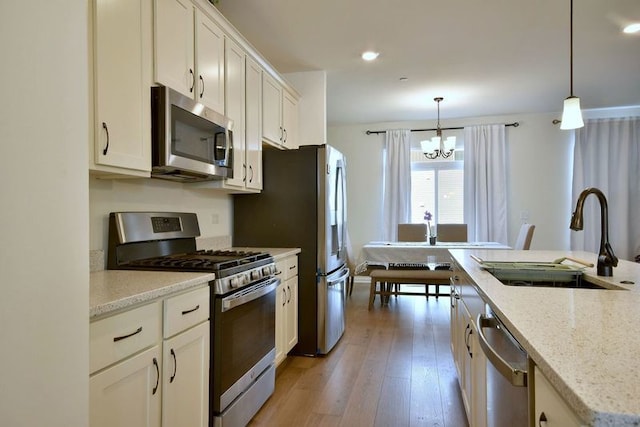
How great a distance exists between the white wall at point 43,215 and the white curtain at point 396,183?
5226 millimetres

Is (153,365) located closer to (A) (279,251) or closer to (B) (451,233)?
(A) (279,251)

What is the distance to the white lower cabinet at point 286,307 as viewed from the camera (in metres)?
2.66

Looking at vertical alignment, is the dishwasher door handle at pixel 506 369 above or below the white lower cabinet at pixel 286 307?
above

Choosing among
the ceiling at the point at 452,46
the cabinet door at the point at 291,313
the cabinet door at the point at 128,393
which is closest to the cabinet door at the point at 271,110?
the ceiling at the point at 452,46

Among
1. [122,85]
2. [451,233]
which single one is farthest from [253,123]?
[451,233]

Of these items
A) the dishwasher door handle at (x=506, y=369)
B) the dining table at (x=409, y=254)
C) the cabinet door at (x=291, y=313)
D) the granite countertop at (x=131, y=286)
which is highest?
the granite countertop at (x=131, y=286)

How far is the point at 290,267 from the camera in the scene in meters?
2.90

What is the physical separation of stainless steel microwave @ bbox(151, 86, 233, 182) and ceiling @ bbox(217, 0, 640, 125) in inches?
38.5

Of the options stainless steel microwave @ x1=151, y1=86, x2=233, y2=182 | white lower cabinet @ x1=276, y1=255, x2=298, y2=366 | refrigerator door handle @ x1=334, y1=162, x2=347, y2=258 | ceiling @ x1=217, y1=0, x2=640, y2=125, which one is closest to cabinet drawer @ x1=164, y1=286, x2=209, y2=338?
stainless steel microwave @ x1=151, y1=86, x2=233, y2=182

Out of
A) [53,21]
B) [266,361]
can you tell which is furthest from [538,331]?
[266,361]

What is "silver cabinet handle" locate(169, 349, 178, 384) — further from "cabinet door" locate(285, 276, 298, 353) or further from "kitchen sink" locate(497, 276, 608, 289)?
"kitchen sink" locate(497, 276, 608, 289)

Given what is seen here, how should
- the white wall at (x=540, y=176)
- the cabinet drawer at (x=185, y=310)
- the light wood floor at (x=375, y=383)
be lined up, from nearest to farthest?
the cabinet drawer at (x=185, y=310), the light wood floor at (x=375, y=383), the white wall at (x=540, y=176)

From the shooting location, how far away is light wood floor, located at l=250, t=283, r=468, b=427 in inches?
83.7

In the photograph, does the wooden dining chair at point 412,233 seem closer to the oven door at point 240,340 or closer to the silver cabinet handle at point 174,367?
the oven door at point 240,340
